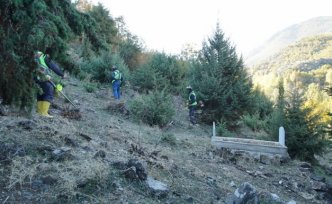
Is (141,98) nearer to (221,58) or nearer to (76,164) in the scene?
(221,58)

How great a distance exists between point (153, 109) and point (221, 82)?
4.43 metres

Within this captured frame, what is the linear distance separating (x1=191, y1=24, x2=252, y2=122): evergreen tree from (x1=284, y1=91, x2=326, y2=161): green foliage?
13.9 ft

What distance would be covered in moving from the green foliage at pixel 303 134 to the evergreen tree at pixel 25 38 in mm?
8553

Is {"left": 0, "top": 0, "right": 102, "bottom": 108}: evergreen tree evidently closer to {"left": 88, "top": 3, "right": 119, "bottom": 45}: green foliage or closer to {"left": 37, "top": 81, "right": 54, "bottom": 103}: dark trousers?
{"left": 37, "top": 81, "right": 54, "bottom": 103}: dark trousers

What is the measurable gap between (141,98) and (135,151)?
681 centimetres

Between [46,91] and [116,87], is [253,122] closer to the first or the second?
[116,87]

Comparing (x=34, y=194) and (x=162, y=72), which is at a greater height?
(x=162, y=72)

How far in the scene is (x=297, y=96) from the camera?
451 inches

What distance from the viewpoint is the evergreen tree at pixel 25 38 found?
12.4 ft

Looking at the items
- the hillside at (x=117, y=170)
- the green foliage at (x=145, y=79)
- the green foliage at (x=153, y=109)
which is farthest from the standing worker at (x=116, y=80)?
the hillside at (x=117, y=170)

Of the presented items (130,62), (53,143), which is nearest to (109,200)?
(53,143)

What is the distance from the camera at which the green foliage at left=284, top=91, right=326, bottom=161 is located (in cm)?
1102

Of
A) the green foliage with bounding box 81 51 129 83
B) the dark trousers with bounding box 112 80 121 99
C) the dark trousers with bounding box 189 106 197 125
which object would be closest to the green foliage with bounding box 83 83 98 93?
the dark trousers with bounding box 112 80 121 99

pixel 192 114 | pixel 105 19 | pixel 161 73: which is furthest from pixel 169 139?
pixel 105 19
